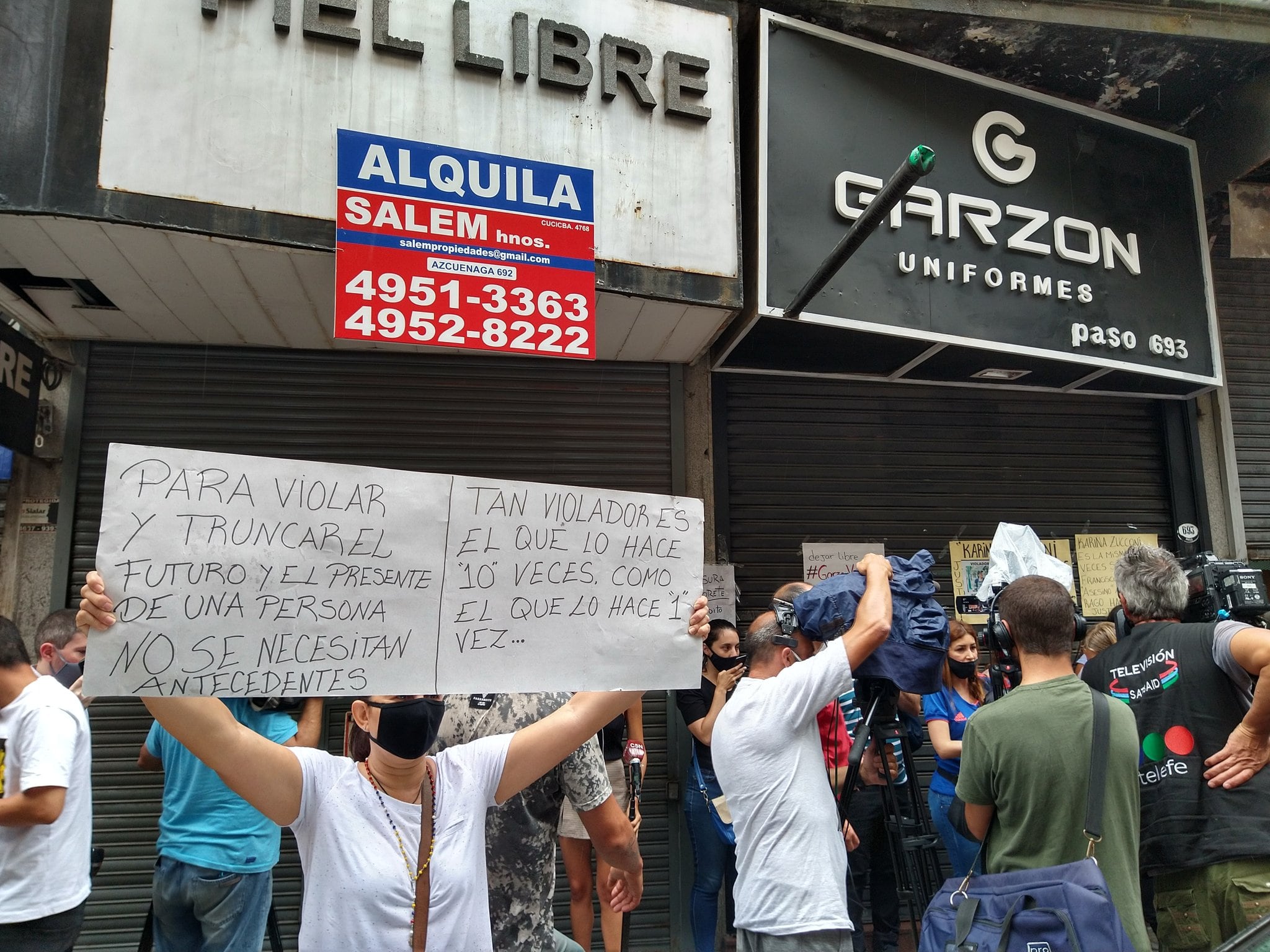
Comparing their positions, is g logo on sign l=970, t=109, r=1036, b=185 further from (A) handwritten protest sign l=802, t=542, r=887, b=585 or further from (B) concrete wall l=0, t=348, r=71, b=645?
(B) concrete wall l=0, t=348, r=71, b=645

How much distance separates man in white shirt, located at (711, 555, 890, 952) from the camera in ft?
9.66

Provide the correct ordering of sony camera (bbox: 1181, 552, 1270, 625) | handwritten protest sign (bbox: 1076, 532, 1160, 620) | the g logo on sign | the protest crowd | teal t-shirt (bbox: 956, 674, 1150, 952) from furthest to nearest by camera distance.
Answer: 1. handwritten protest sign (bbox: 1076, 532, 1160, 620)
2. the g logo on sign
3. sony camera (bbox: 1181, 552, 1270, 625)
4. teal t-shirt (bbox: 956, 674, 1150, 952)
5. the protest crowd

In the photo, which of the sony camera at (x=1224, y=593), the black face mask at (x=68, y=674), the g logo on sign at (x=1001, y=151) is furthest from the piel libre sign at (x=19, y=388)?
the g logo on sign at (x=1001, y=151)

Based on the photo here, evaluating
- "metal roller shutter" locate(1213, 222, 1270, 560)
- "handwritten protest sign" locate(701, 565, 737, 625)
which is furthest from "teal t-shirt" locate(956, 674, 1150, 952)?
"metal roller shutter" locate(1213, 222, 1270, 560)

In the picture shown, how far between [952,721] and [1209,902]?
1.75m

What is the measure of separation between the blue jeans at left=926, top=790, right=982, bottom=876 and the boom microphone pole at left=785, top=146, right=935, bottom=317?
2.88 meters

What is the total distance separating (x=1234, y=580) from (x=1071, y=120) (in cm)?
420

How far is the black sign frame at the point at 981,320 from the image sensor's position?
551 centimetres

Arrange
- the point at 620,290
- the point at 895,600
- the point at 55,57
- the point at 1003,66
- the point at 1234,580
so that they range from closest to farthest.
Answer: the point at 895,600
the point at 1234,580
the point at 55,57
the point at 620,290
the point at 1003,66

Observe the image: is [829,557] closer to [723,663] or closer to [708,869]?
[723,663]

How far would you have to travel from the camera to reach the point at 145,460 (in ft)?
6.84

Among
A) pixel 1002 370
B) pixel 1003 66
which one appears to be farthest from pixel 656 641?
pixel 1003 66

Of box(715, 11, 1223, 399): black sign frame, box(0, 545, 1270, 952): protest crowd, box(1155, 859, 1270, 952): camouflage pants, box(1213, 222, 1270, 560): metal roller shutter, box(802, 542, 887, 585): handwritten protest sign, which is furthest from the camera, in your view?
box(1213, 222, 1270, 560): metal roller shutter

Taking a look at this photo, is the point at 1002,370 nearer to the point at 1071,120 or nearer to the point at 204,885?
the point at 1071,120
